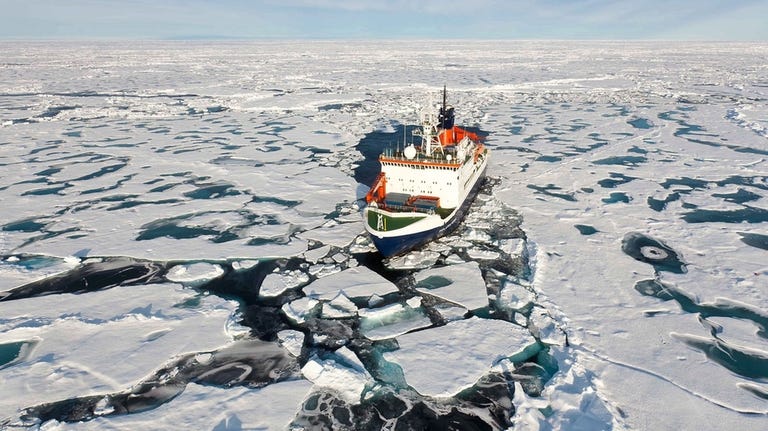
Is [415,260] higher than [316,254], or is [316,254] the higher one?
[316,254]

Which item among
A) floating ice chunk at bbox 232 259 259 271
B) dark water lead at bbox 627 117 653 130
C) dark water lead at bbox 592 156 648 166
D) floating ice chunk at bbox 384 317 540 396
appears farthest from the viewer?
dark water lead at bbox 627 117 653 130

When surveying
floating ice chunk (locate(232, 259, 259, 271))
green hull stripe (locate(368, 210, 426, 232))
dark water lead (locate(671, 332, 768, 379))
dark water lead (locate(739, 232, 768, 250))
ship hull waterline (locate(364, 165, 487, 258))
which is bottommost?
dark water lead (locate(671, 332, 768, 379))

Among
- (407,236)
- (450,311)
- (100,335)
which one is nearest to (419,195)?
(407,236)

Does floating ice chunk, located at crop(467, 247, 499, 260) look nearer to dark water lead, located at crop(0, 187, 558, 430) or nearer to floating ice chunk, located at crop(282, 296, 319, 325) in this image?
dark water lead, located at crop(0, 187, 558, 430)

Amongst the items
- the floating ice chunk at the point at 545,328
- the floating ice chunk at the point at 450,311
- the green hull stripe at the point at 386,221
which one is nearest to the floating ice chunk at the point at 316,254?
the green hull stripe at the point at 386,221

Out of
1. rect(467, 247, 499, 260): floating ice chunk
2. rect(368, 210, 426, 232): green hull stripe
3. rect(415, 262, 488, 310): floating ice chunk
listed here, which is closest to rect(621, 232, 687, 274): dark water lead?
rect(467, 247, 499, 260): floating ice chunk

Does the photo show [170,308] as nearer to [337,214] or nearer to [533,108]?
[337,214]

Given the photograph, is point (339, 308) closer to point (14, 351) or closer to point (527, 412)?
point (527, 412)
